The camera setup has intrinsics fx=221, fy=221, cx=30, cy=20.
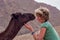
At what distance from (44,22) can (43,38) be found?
0.49 ft

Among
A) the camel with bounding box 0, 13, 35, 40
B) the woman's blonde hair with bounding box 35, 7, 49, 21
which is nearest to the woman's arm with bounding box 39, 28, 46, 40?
the woman's blonde hair with bounding box 35, 7, 49, 21

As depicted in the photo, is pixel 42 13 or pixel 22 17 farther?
pixel 22 17

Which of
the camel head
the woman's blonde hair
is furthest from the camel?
the woman's blonde hair

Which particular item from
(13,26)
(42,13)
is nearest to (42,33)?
(42,13)

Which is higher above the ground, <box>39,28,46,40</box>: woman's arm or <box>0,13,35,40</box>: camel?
<box>39,28,46,40</box>: woman's arm

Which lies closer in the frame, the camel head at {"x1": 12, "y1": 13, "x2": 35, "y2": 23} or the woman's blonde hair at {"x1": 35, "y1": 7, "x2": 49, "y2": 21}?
the woman's blonde hair at {"x1": 35, "y1": 7, "x2": 49, "y2": 21}

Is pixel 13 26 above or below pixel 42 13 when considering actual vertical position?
below

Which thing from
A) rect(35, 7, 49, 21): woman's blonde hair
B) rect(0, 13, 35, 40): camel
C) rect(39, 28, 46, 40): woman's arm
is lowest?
rect(0, 13, 35, 40): camel

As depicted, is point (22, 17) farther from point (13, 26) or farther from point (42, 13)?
point (42, 13)

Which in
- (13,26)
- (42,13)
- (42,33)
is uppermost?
(42,13)

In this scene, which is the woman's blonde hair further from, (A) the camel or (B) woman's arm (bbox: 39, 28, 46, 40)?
(A) the camel

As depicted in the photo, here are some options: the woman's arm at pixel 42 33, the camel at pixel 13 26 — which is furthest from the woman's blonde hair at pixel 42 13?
the camel at pixel 13 26

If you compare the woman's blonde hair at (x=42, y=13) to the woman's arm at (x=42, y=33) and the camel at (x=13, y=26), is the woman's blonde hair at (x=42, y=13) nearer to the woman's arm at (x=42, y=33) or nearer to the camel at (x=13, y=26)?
the woman's arm at (x=42, y=33)

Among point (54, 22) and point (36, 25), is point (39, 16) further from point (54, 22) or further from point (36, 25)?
point (54, 22)
